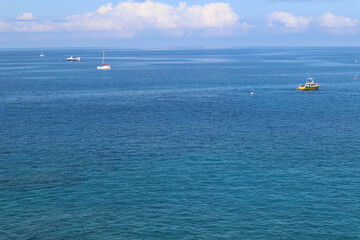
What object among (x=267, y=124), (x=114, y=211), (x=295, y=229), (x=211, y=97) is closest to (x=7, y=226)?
(x=114, y=211)

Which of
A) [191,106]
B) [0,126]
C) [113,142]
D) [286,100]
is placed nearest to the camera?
[113,142]

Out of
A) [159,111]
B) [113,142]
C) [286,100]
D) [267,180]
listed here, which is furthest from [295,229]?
[286,100]

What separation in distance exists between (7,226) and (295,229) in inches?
1736

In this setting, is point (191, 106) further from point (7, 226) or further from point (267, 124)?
point (7, 226)

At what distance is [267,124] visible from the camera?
13088 cm

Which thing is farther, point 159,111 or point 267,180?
point 159,111

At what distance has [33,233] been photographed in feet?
197

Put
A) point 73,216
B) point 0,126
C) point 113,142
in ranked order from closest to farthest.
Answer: point 73,216 < point 113,142 < point 0,126

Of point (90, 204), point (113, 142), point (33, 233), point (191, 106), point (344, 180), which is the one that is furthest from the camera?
point (191, 106)

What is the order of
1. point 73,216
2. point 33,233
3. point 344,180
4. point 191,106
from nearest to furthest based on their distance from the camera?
point 33,233
point 73,216
point 344,180
point 191,106

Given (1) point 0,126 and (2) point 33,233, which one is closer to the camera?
(2) point 33,233

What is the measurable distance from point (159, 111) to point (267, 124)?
43905 millimetres

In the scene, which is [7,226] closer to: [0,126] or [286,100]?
[0,126]

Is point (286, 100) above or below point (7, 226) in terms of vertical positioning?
above
